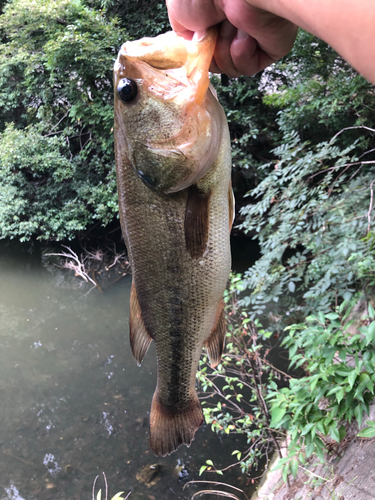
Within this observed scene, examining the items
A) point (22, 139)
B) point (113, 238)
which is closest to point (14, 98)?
point (22, 139)

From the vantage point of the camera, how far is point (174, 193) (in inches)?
39.0

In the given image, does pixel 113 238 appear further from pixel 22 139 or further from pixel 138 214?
pixel 138 214

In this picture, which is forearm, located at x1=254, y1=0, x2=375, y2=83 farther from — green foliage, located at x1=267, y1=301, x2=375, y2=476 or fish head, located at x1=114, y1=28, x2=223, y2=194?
green foliage, located at x1=267, y1=301, x2=375, y2=476

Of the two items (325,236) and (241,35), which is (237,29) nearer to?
(241,35)

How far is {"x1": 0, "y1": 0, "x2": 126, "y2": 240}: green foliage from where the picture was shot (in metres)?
5.82

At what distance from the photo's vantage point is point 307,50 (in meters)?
4.30

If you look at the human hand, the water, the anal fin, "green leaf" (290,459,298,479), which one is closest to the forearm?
the human hand

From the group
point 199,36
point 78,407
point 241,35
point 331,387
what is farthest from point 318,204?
point 78,407

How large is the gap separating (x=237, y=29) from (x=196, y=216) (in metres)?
0.57

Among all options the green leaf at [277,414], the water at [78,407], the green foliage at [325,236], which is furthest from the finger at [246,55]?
the water at [78,407]

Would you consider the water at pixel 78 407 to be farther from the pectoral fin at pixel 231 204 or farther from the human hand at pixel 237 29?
the human hand at pixel 237 29

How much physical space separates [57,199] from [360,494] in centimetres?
636

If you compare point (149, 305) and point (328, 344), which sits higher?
point (149, 305)

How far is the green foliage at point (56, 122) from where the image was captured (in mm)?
5824
